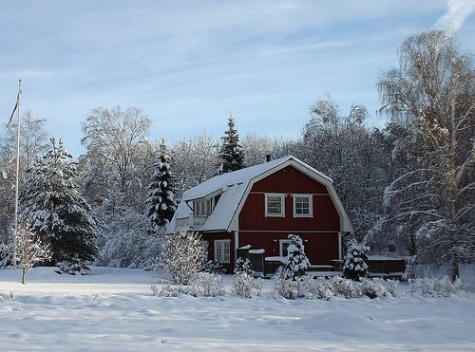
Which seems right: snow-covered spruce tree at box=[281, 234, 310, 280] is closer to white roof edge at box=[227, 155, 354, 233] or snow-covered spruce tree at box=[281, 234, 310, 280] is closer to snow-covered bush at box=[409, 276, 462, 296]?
white roof edge at box=[227, 155, 354, 233]

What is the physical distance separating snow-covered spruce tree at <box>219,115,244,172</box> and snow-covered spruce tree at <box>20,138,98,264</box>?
1585 centimetres

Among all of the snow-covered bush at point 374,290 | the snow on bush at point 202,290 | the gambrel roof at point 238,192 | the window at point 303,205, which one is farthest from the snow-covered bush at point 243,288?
the window at point 303,205

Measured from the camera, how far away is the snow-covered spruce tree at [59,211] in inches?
1383

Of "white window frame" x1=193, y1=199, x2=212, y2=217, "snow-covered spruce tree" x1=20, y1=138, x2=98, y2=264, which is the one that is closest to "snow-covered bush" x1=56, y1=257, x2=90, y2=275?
"snow-covered spruce tree" x1=20, y1=138, x2=98, y2=264

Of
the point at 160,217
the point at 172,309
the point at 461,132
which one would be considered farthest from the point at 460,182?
the point at 160,217

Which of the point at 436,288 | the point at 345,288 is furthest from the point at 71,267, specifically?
the point at 436,288

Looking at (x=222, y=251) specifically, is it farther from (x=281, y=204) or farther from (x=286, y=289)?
(x=286, y=289)

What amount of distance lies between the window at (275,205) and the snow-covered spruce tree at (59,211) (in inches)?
441

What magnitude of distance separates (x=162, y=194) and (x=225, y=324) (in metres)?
33.6

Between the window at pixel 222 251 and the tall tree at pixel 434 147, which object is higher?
the tall tree at pixel 434 147

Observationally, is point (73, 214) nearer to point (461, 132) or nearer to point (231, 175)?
point (231, 175)

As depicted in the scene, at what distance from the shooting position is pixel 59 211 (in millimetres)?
35969

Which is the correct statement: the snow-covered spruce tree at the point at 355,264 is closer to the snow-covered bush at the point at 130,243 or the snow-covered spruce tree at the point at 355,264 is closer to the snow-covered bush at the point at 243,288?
the snow-covered bush at the point at 243,288

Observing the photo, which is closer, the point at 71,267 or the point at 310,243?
the point at 310,243
